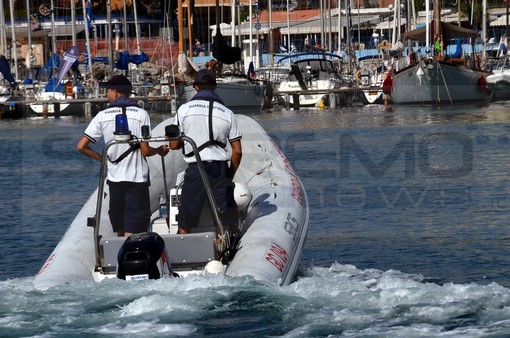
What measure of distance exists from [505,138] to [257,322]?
54.8 ft

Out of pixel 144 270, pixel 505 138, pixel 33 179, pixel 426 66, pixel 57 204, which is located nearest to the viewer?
pixel 144 270

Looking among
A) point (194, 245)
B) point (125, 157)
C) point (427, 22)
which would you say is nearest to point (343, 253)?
point (194, 245)

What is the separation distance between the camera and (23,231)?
1291 cm

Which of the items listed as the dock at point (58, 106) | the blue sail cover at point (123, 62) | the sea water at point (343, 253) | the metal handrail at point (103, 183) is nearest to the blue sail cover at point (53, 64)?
the blue sail cover at point (123, 62)

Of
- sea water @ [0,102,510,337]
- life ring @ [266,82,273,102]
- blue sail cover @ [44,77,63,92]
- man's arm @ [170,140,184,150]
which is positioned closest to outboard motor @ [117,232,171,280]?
sea water @ [0,102,510,337]

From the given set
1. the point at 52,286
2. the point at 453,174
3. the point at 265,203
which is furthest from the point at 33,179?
the point at 52,286

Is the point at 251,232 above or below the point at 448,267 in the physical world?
above

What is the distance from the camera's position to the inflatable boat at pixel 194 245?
760 cm

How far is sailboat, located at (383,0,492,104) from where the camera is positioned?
3250cm

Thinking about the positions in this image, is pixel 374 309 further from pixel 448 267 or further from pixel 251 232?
pixel 448 267

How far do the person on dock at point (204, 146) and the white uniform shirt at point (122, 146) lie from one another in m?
0.30

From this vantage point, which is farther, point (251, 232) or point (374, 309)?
point (251, 232)

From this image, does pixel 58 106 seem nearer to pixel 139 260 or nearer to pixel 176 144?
pixel 176 144

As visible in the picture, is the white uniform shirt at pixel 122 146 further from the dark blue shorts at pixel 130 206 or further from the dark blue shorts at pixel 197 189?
the dark blue shorts at pixel 197 189
